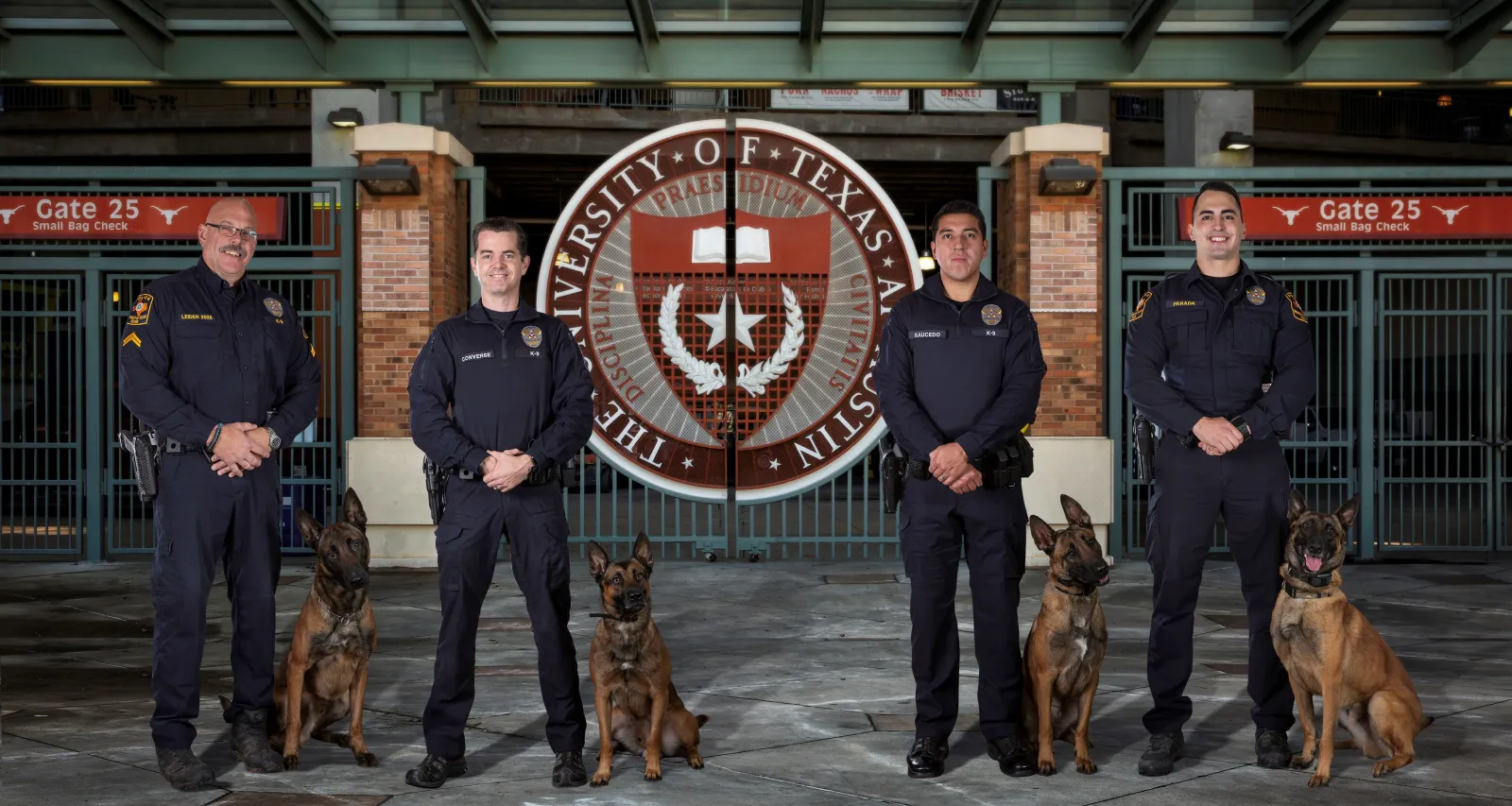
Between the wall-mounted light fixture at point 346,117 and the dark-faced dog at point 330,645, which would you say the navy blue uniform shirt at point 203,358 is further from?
the wall-mounted light fixture at point 346,117

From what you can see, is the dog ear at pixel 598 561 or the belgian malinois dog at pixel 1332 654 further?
the dog ear at pixel 598 561

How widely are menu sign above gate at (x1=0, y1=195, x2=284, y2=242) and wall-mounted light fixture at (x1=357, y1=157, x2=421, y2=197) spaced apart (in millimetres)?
878

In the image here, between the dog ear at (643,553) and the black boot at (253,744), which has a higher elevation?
the dog ear at (643,553)

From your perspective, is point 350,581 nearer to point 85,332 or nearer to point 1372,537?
point 85,332

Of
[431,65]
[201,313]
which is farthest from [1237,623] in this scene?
[431,65]

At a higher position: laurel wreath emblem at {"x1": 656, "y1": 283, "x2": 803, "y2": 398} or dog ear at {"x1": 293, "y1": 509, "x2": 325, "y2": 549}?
laurel wreath emblem at {"x1": 656, "y1": 283, "x2": 803, "y2": 398}

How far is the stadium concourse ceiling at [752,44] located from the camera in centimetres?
1151

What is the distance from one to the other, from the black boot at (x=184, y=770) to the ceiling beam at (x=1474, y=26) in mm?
10258

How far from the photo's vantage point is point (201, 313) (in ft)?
17.3

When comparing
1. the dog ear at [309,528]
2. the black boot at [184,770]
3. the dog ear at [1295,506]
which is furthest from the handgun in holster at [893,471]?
the black boot at [184,770]

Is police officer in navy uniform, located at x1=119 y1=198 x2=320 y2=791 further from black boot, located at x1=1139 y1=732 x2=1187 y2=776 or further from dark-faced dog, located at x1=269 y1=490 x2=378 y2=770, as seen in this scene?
black boot, located at x1=1139 y1=732 x2=1187 y2=776

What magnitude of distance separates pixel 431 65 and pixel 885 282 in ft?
13.4

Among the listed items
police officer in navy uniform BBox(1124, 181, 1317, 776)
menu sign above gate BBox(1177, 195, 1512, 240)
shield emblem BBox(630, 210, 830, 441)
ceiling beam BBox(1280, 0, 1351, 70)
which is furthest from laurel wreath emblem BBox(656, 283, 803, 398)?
police officer in navy uniform BBox(1124, 181, 1317, 776)

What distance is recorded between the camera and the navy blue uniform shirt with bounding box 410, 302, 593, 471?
512 cm
